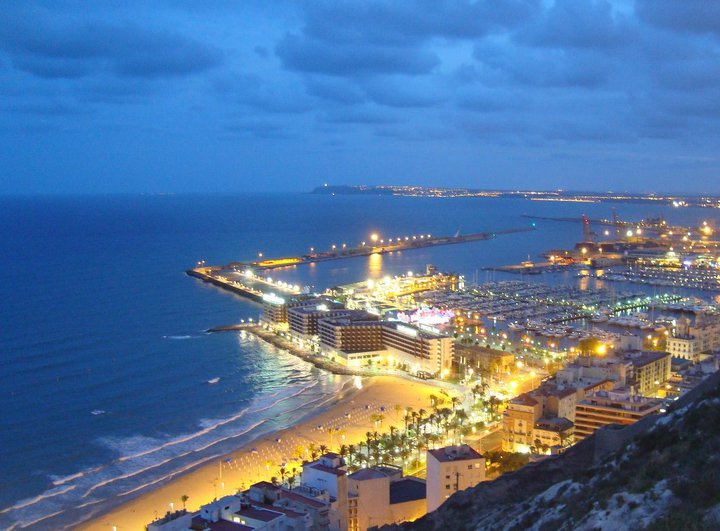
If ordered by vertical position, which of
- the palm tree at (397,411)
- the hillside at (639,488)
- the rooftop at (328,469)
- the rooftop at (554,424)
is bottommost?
Result: the palm tree at (397,411)

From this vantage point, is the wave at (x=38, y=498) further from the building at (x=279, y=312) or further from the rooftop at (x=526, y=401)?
the building at (x=279, y=312)

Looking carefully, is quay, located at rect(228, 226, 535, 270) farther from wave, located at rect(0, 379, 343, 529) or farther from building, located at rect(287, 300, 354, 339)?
wave, located at rect(0, 379, 343, 529)

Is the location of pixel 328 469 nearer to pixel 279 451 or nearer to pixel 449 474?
pixel 449 474

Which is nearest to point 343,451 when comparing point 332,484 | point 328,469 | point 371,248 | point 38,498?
point 328,469

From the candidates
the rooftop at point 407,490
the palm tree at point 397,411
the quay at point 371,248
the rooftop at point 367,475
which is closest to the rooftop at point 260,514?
the rooftop at point 367,475

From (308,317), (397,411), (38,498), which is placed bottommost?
(38,498)

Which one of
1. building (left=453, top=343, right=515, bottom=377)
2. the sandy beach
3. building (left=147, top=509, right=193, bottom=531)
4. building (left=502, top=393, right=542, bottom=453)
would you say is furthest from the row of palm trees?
building (left=453, top=343, right=515, bottom=377)

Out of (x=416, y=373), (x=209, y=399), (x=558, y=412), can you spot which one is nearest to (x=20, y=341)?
(x=209, y=399)
